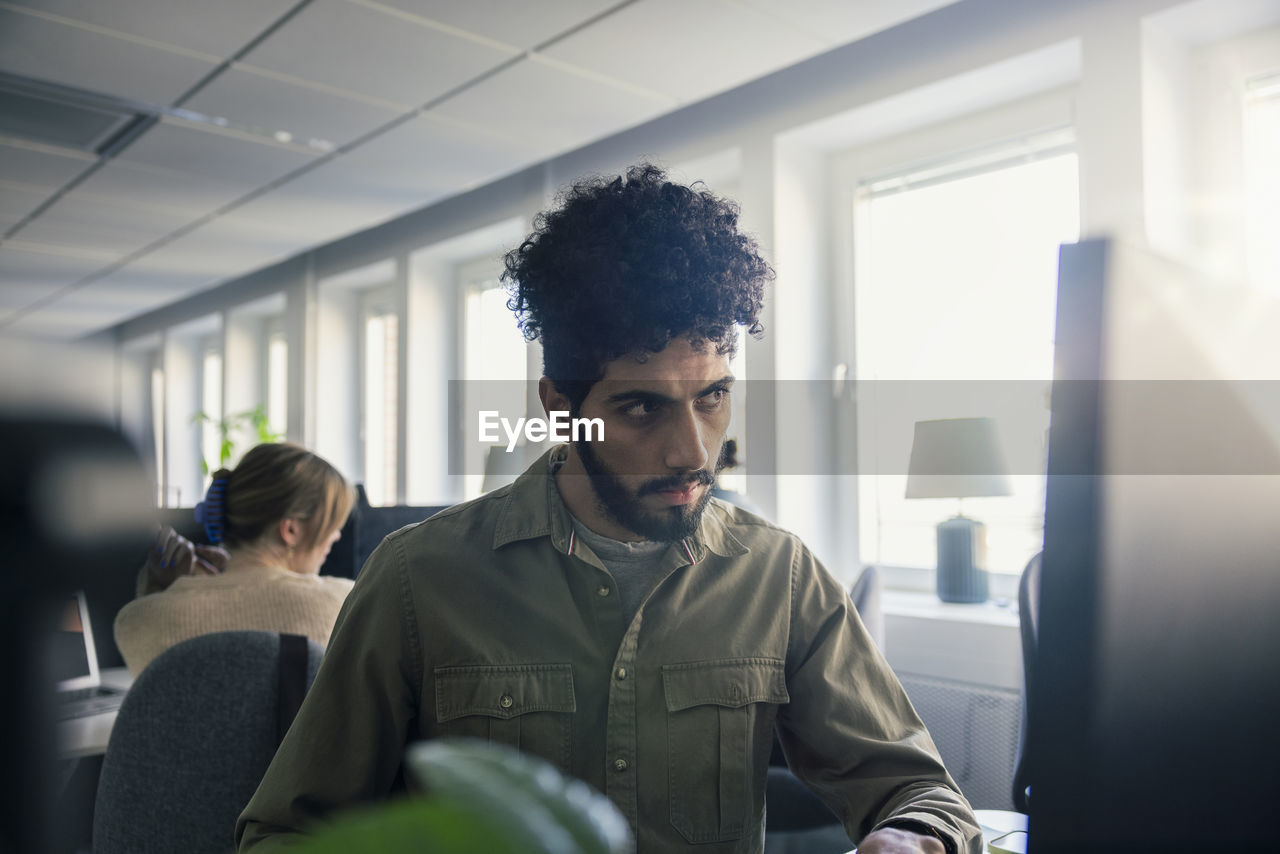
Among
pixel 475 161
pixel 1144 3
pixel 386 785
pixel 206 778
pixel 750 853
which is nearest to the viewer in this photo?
pixel 386 785

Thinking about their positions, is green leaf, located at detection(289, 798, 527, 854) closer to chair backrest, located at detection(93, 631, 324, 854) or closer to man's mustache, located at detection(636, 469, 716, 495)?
man's mustache, located at detection(636, 469, 716, 495)

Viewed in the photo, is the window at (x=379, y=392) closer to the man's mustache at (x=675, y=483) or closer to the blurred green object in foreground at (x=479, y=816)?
the man's mustache at (x=675, y=483)

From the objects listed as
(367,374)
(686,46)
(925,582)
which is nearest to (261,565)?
(686,46)

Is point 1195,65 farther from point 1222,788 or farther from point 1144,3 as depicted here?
point 1222,788

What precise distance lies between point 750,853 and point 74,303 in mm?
7565

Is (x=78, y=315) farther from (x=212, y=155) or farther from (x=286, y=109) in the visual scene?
(x=286, y=109)

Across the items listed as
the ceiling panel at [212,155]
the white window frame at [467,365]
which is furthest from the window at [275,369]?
the ceiling panel at [212,155]

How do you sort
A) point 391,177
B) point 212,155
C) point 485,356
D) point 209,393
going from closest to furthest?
point 212,155 < point 391,177 < point 485,356 < point 209,393

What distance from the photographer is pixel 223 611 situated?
1.81m

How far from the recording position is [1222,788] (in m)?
0.39

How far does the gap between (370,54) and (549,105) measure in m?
0.69

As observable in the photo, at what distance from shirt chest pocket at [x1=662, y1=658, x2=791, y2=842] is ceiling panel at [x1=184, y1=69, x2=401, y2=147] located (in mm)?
2806

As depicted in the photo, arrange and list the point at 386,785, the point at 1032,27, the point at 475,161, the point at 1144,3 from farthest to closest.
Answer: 1. the point at 475,161
2. the point at 1032,27
3. the point at 1144,3
4. the point at 386,785

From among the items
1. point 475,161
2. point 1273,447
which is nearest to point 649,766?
point 1273,447
